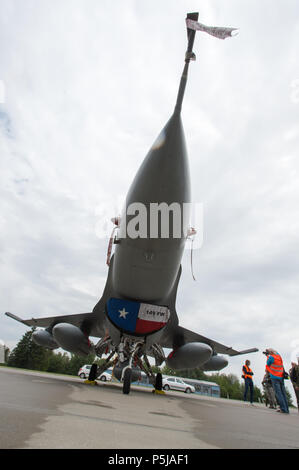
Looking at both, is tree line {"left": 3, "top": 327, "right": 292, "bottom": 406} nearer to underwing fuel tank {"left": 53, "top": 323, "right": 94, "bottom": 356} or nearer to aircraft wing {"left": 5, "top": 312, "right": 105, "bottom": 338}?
aircraft wing {"left": 5, "top": 312, "right": 105, "bottom": 338}

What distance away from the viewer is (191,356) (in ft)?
Answer: 23.5

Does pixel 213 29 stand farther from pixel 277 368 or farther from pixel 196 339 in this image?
pixel 196 339

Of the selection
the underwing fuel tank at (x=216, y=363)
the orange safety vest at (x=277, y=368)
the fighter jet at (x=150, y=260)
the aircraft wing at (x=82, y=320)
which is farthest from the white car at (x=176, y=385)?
the orange safety vest at (x=277, y=368)

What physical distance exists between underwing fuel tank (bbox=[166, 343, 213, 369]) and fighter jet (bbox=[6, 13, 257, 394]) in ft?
0.08

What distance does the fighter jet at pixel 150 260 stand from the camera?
3754 mm

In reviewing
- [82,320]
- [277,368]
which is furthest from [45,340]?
[277,368]

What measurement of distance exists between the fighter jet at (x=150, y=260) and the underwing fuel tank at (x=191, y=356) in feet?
0.08

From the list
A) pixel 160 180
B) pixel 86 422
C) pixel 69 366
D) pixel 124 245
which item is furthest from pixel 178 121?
pixel 69 366

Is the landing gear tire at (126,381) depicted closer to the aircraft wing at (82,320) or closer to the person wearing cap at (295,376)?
the aircraft wing at (82,320)

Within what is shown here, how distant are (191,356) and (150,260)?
12.3 ft

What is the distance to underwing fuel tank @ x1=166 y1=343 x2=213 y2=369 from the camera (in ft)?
22.8

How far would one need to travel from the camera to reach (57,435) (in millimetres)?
1283
